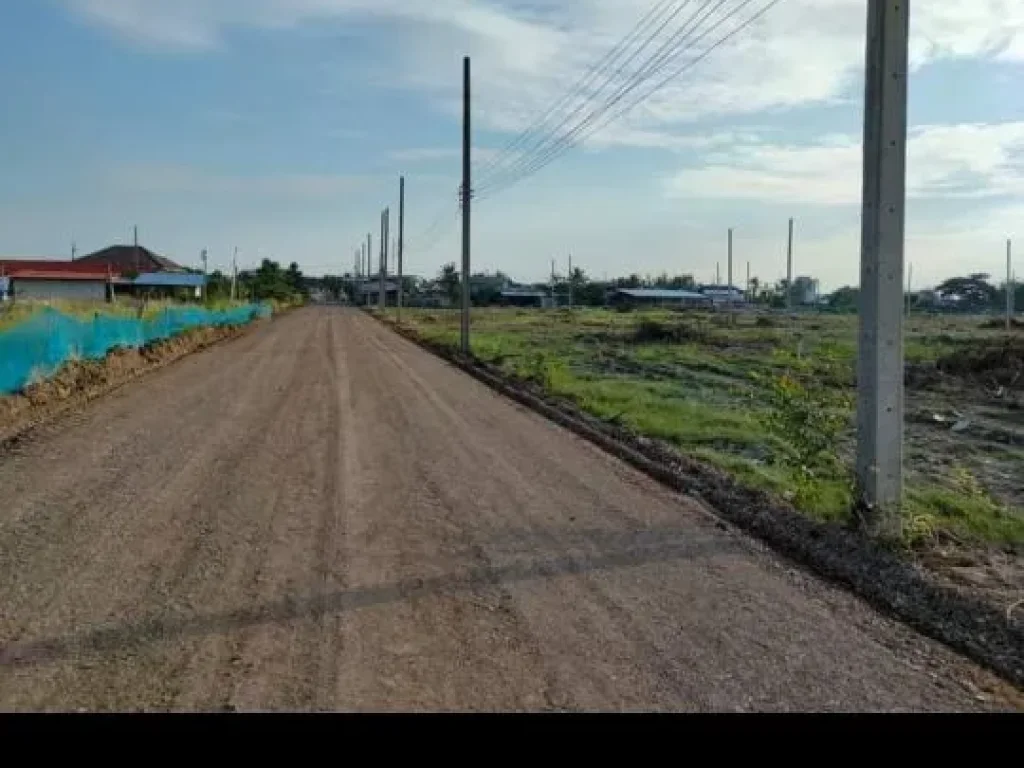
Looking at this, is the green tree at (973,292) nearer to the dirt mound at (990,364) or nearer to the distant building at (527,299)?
the distant building at (527,299)

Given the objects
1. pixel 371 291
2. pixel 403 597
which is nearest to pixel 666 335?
pixel 403 597

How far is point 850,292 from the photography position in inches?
5433

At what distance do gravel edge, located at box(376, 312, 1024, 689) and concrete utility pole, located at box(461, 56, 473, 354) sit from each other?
72.5 feet

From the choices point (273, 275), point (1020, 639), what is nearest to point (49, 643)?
point (1020, 639)

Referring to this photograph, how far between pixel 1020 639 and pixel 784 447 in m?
5.31

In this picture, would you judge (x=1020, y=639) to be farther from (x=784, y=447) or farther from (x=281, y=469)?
(x=281, y=469)

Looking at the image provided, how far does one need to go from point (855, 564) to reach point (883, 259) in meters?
2.40

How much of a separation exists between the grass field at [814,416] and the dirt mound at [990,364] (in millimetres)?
49

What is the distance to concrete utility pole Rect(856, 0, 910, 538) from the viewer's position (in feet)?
25.8

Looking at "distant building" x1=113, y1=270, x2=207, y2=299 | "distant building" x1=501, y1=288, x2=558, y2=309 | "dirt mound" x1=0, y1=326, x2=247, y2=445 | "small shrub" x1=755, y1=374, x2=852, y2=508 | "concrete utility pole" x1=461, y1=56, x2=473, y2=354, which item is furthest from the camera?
"distant building" x1=501, y1=288, x2=558, y2=309

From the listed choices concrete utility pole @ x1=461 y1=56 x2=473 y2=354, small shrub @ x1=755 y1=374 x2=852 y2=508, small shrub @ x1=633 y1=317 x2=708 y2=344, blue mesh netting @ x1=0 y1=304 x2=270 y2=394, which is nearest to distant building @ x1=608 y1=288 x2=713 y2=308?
small shrub @ x1=633 y1=317 x2=708 y2=344

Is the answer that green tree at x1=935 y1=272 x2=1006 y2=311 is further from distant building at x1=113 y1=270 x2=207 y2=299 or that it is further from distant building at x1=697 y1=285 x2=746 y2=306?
distant building at x1=113 y1=270 x2=207 y2=299

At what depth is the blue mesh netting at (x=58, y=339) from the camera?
15742 millimetres
